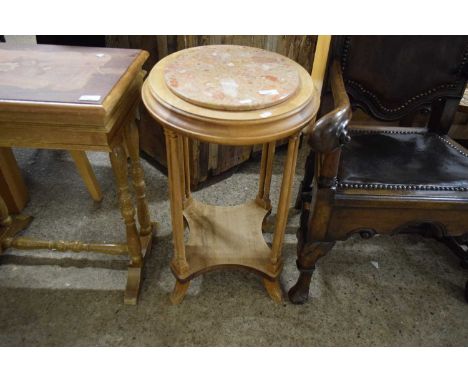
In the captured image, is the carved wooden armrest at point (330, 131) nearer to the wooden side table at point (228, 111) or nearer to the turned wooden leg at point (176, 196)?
the wooden side table at point (228, 111)

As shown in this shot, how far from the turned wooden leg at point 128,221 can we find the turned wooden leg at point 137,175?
0.15 metres

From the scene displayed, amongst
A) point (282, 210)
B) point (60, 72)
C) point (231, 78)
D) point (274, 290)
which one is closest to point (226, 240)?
point (274, 290)

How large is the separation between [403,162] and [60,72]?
1103 mm

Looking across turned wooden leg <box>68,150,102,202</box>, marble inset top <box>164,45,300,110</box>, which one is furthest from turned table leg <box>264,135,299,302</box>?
turned wooden leg <box>68,150,102,202</box>

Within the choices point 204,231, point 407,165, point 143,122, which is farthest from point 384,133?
point 143,122

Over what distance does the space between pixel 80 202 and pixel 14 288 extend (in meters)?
0.53

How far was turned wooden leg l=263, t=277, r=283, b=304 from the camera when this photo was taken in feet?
4.44

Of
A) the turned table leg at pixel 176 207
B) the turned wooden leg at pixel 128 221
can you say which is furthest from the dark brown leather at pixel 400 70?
the turned wooden leg at pixel 128 221

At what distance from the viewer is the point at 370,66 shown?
1253mm

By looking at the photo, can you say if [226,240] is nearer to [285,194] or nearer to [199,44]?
[285,194]

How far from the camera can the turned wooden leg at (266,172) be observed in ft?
4.52

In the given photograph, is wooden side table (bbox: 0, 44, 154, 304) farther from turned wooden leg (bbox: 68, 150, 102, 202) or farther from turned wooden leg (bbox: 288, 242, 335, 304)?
turned wooden leg (bbox: 288, 242, 335, 304)

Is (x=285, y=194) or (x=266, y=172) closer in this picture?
(x=285, y=194)

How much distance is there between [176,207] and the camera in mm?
1097
